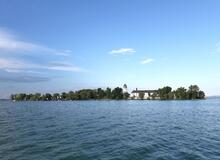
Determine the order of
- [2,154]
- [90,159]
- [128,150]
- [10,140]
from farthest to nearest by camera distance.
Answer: [10,140] < [128,150] < [2,154] < [90,159]

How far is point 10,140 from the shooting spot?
35219 mm

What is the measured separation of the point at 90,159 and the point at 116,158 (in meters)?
2.34

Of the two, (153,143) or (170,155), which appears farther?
(153,143)

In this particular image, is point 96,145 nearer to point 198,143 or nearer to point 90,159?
point 90,159

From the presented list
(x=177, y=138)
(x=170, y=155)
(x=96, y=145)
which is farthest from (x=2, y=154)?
(x=177, y=138)

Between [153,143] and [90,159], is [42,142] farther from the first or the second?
[153,143]

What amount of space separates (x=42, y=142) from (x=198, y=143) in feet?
58.1

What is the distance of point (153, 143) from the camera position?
3322cm

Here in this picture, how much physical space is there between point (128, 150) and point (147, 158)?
3.57 m

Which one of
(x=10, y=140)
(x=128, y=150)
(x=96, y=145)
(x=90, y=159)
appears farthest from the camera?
(x=10, y=140)

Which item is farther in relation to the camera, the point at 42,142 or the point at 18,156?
the point at 42,142

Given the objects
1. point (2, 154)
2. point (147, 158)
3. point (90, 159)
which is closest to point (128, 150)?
point (147, 158)

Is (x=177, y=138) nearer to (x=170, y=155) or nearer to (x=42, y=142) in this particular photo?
(x=170, y=155)

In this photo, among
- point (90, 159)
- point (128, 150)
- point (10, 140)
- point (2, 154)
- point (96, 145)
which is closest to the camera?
point (90, 159)
